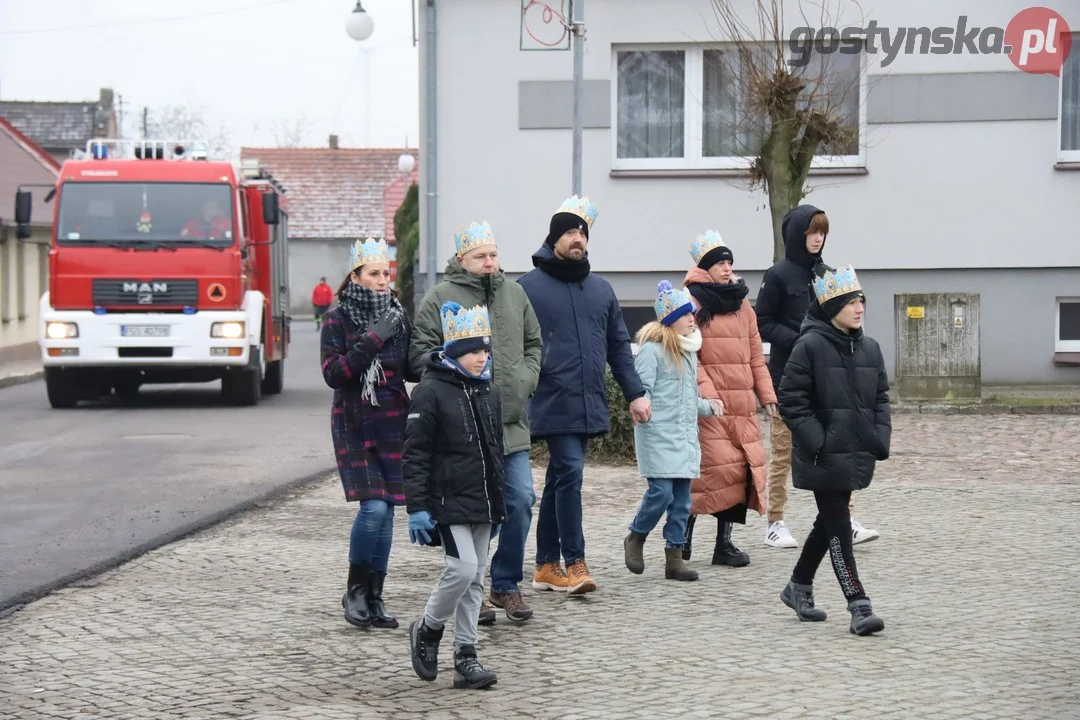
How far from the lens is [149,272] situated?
18.8 metres

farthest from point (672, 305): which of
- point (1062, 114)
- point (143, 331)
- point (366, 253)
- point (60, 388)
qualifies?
point (1062, 114)

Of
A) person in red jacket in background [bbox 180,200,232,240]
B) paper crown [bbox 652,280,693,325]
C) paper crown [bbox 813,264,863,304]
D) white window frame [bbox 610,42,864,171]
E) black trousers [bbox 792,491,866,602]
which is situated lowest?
black trousers [bbox 792,491,866,602]

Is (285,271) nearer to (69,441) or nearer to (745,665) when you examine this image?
(69,441)

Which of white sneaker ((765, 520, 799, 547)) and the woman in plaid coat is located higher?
the woman in plaid coat

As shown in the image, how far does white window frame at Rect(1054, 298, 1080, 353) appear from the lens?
68.6ft

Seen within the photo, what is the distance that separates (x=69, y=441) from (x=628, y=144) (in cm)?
919

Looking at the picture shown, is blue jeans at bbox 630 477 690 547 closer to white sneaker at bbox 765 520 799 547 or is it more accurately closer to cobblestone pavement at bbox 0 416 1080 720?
cobblestone pavement at bbox 0 416 1080 720

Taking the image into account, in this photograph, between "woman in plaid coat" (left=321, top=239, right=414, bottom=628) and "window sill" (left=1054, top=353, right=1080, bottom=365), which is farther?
"window sill" (left=1054, top=353, right=1080, bottom=365)

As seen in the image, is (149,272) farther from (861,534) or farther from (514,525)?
(514,525)

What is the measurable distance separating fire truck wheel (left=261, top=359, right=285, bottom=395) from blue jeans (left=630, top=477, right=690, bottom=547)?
48.1 ft

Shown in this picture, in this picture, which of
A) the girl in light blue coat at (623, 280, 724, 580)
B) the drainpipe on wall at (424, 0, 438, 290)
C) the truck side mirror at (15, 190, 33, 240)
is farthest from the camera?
the drainpipe on wall at (424, 0, 438, 290)

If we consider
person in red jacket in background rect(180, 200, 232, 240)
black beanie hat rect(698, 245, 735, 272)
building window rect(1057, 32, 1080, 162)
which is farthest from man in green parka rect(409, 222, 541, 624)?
building window rect(1057, 32, 1080, 162)

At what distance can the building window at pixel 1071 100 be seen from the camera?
2116 centimetres

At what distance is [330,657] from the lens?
639 centimetres
